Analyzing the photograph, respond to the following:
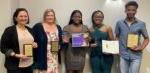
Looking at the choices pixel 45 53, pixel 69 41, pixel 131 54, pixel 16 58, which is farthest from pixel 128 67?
pixel 16 58

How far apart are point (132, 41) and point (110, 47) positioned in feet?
1.10

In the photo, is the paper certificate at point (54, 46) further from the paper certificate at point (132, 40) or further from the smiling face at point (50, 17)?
the paper certificate at point (132, 40)

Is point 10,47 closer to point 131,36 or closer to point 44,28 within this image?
point 44,28

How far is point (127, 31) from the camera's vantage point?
4.52 meters

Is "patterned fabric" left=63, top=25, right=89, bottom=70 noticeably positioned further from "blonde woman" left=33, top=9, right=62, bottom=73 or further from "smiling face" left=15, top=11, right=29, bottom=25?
"smiling face" left=15, top=11, right=29, bottom=25

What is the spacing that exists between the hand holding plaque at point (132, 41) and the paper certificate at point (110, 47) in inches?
7.0

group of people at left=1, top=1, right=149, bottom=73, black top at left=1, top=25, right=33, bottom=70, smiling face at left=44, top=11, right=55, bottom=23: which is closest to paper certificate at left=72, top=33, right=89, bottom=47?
group of people at left=1, top=1, right=149, bottom=73

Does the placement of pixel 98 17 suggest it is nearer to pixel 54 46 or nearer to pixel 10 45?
pixel 54 46

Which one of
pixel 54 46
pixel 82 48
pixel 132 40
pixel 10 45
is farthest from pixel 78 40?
pixel 10 45

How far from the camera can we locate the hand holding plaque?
444 cm

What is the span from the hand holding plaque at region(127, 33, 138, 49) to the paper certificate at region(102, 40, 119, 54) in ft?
0.58

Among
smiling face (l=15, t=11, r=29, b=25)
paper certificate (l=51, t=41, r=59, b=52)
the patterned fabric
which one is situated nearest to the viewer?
smiling face (l=15, t=11, r=29, b=25)

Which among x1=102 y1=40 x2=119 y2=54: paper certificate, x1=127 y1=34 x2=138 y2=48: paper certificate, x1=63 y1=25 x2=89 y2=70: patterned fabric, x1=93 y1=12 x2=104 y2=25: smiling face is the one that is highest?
x1=93 y1=12 x2=104 y2=25: smiling face

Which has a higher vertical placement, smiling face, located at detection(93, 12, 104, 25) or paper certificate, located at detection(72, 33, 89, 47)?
smiling face, located at detection(93, 12, 104, 25)
